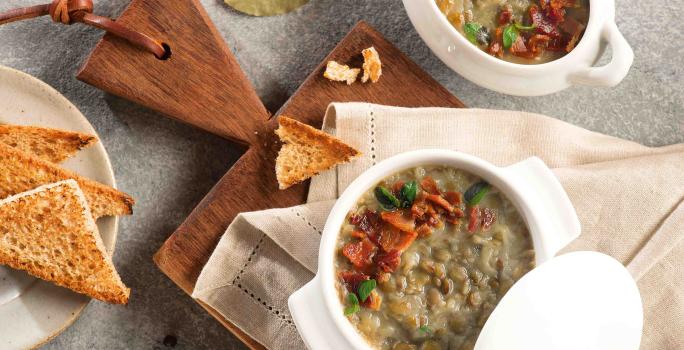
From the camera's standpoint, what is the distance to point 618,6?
259 centimetres

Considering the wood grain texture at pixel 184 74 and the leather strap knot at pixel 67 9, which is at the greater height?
the leather strap knot at pixel 67 9

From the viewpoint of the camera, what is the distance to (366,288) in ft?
6.46

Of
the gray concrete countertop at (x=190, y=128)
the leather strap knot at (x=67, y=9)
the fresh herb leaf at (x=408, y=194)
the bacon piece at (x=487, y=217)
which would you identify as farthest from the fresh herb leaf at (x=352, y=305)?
the leather strap knot at (x=67, y=9)

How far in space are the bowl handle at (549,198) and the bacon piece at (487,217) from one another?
9 cm

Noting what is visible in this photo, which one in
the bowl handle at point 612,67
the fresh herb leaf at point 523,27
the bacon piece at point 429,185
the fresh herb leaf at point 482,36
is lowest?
the bacon piece at point 429,185

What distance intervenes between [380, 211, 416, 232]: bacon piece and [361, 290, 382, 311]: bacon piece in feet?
0.55

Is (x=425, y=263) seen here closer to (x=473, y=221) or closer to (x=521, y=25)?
(x=473, y=221)

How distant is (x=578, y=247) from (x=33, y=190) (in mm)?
1487

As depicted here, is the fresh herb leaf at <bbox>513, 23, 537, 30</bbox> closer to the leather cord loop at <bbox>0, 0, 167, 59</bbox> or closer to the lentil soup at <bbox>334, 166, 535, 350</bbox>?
the lentil soup at <bbox>334, 166, 535, 350</bbox>

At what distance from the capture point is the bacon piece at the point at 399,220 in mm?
2014

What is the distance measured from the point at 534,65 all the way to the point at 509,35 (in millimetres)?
105

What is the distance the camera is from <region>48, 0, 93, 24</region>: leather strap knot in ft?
7.70

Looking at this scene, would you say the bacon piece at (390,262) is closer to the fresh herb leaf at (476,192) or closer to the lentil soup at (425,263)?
the lentil soup at (425,263)

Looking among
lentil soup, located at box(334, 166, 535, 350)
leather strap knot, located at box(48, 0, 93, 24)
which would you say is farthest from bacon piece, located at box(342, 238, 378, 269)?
leather strap knot, located at box(48, 0, 93, 24)
